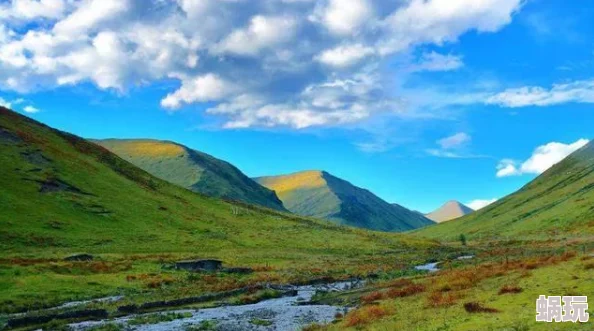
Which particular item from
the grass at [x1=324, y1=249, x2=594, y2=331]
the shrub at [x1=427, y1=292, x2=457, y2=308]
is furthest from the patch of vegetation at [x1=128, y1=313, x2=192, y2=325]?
the shrub at [x1=427, y1=292, x2=457, y2=308]

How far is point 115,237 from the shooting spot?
119 m

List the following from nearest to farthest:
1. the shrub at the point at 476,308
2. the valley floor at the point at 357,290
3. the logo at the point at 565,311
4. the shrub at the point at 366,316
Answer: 1. the logo at the point at 565,311
2. the shrub at the point at 476,308
3. the valley floor at the point at 357,290
4. the shrub at the point at 366,316

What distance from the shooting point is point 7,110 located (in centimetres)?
19025

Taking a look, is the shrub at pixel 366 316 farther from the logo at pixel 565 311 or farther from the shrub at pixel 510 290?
the logo at pixel 565 311

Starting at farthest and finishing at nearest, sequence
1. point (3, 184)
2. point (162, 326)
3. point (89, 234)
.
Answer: point (3, 184) < point (89, 234) < point (162, 326)

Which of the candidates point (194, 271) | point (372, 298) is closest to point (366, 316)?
point (372, 298)

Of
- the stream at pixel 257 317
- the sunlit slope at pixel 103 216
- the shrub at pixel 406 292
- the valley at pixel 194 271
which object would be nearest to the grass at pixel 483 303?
the valley at pixel 194 271

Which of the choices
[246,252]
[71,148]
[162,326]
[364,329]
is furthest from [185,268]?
[71,148]

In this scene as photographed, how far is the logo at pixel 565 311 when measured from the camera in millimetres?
26531

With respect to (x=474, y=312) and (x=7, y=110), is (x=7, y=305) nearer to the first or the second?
(x=474, y=312)

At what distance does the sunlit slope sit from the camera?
109800 mm

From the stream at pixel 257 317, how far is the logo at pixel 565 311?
55.2 ft

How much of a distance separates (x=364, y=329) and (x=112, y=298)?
35327 millimetres

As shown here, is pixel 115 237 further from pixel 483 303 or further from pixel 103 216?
pixel 483 303
